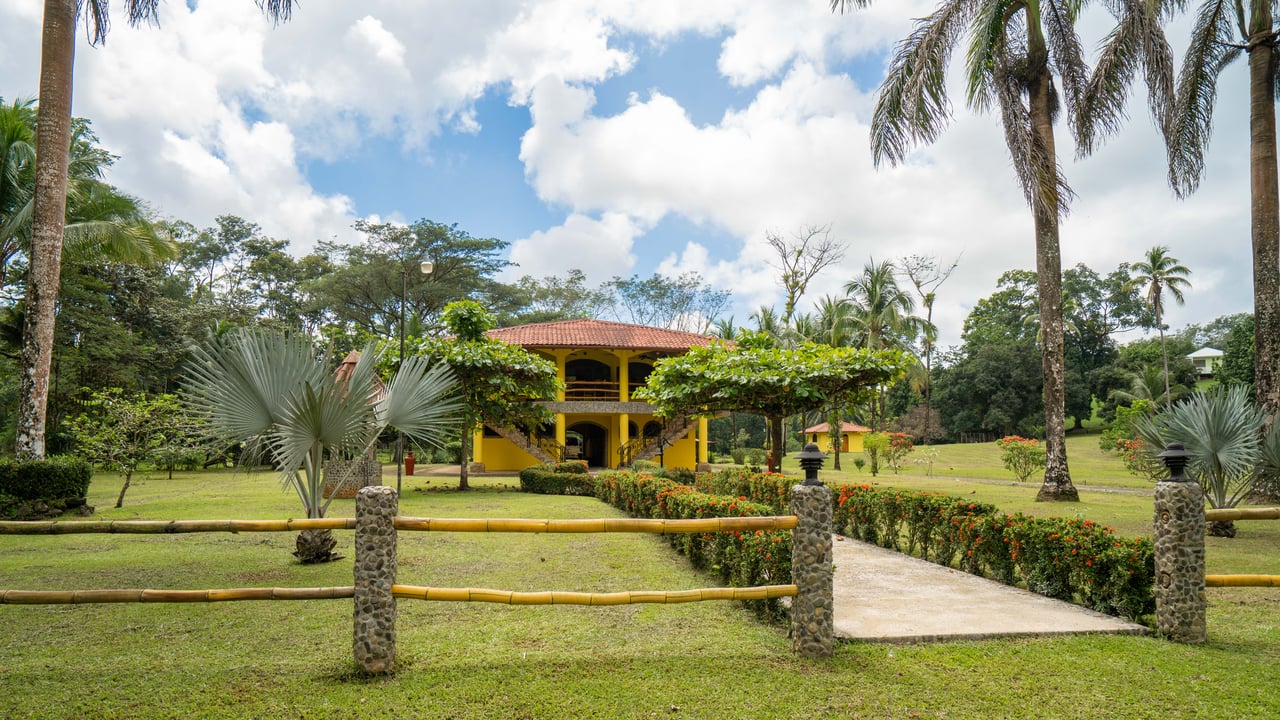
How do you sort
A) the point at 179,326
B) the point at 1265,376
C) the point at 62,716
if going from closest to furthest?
the point at 62,716 < the point at 1265,376 < the point at 179,326

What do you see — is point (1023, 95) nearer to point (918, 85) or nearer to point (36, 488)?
point (918, 85)

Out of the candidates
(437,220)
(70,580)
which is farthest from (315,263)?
(70,580)

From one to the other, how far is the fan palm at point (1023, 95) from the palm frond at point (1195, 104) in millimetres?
1556

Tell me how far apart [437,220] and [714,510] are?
94.4 ft

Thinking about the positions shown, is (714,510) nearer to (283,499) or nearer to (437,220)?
(283,499)

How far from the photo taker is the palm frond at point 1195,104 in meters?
11.5

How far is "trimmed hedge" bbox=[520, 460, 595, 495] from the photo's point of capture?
15.4 metres

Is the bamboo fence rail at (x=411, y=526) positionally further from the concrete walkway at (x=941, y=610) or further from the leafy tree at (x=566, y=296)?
the leafy tree at (x=566, y=296)

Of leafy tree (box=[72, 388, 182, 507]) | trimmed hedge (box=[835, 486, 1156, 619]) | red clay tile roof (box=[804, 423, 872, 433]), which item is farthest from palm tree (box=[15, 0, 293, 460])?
red clay tile roof (box=[804, 423, 872, 433])

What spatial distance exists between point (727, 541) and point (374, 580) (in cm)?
313

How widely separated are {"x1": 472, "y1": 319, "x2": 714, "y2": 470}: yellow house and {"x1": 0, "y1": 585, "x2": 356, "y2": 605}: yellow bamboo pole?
59.9ft

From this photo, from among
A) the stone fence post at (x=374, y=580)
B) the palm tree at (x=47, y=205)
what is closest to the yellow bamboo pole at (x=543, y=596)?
the stone fence post at (x=374, y=580)

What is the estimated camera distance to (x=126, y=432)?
11.7m

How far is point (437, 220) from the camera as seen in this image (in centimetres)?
3238
